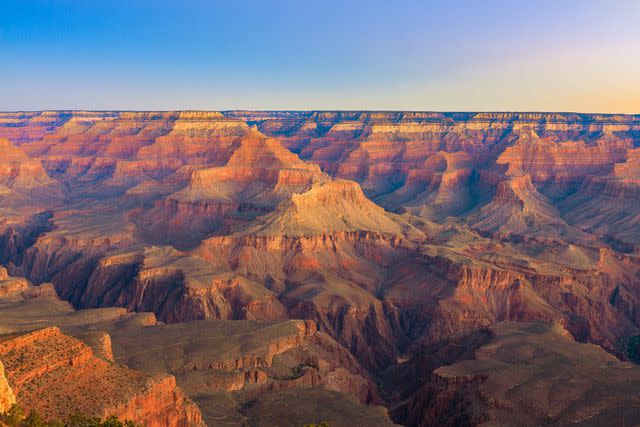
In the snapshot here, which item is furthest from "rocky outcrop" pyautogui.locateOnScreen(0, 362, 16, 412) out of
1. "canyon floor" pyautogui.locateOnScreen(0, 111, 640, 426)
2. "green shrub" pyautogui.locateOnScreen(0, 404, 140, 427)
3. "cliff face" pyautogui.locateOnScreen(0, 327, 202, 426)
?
"cliff face" pyautogui.locateOnScreen(0, 327, 202, 426)

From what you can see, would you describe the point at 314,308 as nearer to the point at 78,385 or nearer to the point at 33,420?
the point at 78,385

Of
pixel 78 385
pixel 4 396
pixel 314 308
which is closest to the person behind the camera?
pixel 4 396

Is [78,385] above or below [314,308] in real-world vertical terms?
above

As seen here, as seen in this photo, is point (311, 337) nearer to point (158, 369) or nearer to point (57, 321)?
point (158, 369)

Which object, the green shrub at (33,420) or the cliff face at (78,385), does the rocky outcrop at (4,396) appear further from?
the cliff face at (78,385)

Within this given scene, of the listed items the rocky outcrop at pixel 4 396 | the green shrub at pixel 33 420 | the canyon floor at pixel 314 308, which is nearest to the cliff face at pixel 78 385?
the canyon floor at pixel 314 308

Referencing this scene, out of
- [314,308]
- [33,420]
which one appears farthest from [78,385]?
[314,308]

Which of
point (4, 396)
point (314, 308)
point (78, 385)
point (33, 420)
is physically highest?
→ point (4, 396)

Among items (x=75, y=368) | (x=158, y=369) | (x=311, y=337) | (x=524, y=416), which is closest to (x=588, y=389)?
(x=524, y=416)
